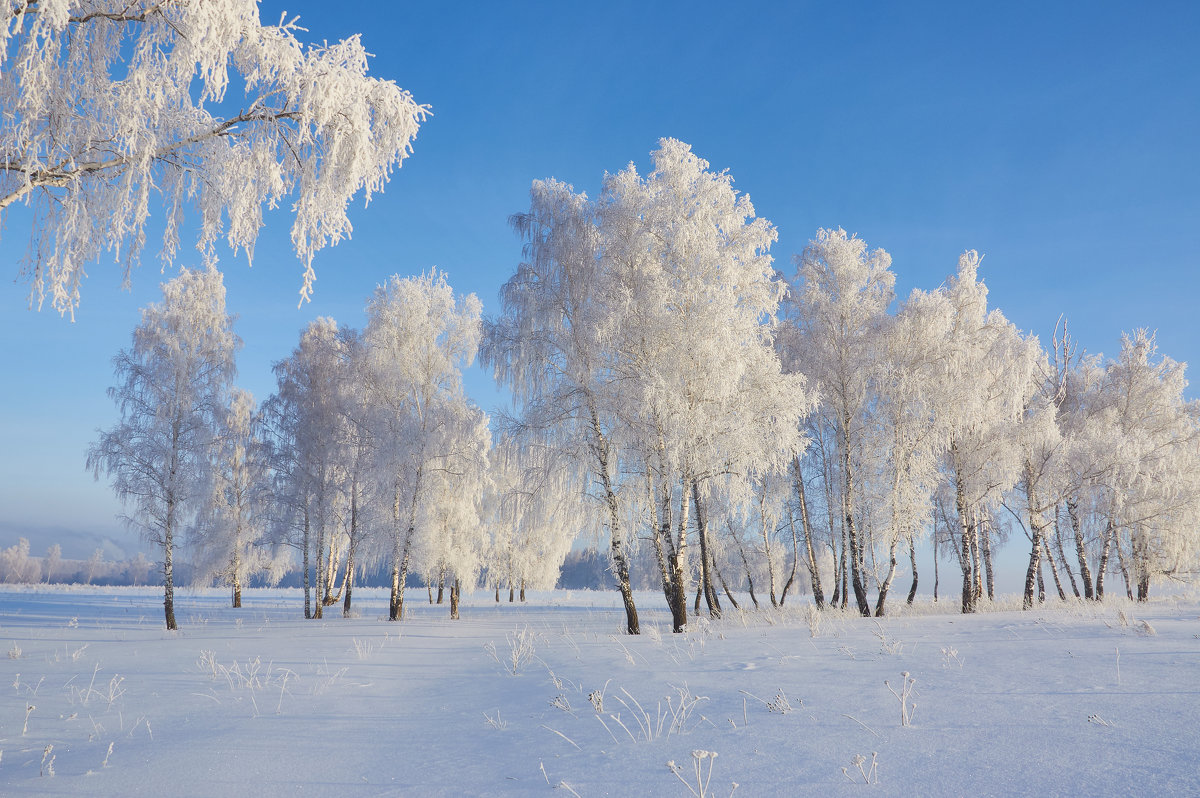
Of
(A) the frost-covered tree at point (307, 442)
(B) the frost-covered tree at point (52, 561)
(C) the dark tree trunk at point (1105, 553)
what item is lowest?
(B) the frost-covered tree at point (52, 561)

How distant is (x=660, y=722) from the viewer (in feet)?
14.0

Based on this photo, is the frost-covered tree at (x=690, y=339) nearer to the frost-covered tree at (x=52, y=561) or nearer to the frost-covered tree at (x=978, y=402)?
the frost-covered tree at (x=978, y=402)

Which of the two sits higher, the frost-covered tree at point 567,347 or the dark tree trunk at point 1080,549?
the frost-covered tree at point 567,347

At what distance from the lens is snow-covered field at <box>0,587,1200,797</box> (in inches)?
134

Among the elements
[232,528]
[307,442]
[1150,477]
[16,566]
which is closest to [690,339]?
[307,442]

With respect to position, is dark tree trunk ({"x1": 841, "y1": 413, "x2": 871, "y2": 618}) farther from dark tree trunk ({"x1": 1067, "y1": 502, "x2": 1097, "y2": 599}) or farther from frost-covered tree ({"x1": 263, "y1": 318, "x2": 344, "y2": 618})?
frost-covered tree ({"x1": 263, "y1": 318, "x2": 344, "y2": 618})

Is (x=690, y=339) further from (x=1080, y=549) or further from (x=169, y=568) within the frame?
(x=1080, y=549)

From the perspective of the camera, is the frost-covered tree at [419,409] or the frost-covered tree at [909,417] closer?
the frost-covered tree at [909,417]

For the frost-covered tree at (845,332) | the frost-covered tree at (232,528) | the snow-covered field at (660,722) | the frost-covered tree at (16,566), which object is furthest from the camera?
the frost-covered tree at (16,566)

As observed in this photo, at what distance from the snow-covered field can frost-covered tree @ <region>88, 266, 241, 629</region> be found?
37.7ft

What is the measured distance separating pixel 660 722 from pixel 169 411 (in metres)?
20.5

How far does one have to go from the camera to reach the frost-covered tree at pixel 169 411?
61.1 ft

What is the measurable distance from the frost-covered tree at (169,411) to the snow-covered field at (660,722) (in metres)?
11.5

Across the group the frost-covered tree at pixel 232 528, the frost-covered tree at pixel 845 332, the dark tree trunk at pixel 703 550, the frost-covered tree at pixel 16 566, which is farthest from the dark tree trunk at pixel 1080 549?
the frost-covered tree at pixel 16 566
